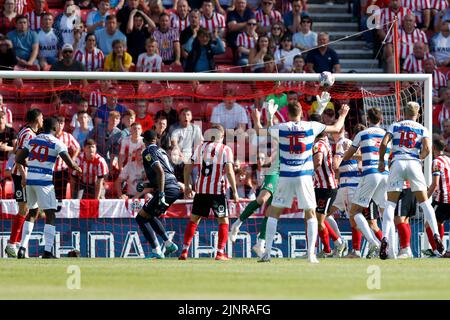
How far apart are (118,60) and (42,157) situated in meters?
5.86

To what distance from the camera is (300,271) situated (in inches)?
536

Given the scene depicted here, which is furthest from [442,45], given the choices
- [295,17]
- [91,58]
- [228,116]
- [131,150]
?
[131,150]

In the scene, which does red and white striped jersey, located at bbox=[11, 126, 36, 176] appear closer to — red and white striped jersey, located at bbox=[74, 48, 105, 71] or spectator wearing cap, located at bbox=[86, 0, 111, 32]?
red and white striped jersey, located at bbox=[74, 48, 105, 71]

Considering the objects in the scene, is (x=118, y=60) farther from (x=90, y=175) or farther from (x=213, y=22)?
(x=90, y=175)

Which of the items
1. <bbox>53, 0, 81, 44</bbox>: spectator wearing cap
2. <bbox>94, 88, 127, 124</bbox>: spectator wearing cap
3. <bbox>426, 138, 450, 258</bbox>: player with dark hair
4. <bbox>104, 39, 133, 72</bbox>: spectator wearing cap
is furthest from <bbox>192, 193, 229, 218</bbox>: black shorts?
<bbox>53, 0, 81, 44</bbox>: spectator wearing cap

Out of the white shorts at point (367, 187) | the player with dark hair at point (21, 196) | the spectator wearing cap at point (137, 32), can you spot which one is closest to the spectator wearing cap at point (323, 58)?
the spectator wearing cap at point (137, 32)

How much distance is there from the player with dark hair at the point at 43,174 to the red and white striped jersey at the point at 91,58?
5.74 metres

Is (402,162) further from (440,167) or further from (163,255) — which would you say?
(163,255)

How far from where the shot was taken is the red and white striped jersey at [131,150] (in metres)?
19.6

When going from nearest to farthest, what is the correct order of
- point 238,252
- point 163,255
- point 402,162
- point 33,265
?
point 33,265
point 402,162
point 163,255
point 238,252

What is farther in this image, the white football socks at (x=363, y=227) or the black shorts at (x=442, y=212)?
Answer: the black shorts at (x=442, y=212)

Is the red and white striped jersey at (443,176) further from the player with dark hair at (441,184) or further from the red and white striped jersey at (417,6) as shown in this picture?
the red and white striped jersey at (417,6)
